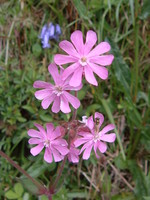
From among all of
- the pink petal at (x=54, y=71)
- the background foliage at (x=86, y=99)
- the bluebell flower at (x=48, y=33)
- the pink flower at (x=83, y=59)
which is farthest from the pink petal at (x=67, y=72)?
the bluebell flower at (x=48, y=33)

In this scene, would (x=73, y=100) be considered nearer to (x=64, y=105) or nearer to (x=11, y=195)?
(x=64, y=105)

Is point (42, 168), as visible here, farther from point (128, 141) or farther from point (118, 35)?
point (118, 35)

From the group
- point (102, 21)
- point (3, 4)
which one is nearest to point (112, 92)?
point (102, 21)

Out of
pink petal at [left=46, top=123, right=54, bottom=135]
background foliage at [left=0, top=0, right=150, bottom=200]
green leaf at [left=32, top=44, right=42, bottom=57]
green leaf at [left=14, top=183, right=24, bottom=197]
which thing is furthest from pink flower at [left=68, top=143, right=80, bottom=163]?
green leaf at [left=32, top=44, right=42, bottom=57]

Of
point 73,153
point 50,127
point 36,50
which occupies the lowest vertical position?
point 73,153

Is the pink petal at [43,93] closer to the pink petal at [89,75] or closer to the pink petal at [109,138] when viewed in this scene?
the pink petal at [89,75]

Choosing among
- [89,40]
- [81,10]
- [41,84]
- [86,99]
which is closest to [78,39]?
[89,40]
